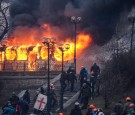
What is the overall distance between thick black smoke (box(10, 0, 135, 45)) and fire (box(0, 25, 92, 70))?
2.57 ft

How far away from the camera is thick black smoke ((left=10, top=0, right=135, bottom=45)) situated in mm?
44406

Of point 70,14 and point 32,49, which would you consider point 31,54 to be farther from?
point 70,14

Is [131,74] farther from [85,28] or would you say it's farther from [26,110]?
[85,28]

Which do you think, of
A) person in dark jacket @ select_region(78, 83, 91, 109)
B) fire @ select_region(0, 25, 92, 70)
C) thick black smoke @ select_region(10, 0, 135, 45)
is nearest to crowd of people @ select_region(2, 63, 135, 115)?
person in dark jacket @ select_region(78, 83, 91, 109)

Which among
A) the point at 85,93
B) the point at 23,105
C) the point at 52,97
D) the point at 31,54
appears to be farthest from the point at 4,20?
the point at 85,93

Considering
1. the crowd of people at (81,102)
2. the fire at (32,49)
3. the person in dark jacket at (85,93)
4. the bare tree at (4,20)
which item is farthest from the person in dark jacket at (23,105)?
the fire at (32,49)

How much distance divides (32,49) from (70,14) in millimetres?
4652

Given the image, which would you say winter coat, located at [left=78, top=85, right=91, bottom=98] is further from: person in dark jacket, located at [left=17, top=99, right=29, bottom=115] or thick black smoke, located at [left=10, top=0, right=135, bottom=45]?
thick black smoke, located at [left=10, top=0, right=135, bottom=45]

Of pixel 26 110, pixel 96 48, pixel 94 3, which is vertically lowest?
pixel 26 110

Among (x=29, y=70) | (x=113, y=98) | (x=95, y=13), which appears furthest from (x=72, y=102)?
(x=95, y=13)

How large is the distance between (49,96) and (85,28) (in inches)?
706

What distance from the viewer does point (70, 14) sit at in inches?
1874

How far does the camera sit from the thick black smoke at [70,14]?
44406 millimetres

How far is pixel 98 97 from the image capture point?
32062 mm
